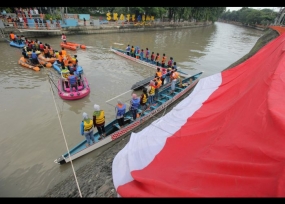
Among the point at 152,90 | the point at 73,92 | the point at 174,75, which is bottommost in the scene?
the point at 73,92

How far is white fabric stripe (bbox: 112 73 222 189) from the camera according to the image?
11.9 feet

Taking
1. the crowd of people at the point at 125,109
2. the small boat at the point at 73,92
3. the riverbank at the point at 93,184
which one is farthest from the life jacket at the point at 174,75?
the riverbank at the point at 93,184

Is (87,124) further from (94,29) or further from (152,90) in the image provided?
(94,29)

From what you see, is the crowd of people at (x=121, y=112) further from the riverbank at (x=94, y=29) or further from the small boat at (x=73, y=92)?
the riverbank at (x=94, y=29)

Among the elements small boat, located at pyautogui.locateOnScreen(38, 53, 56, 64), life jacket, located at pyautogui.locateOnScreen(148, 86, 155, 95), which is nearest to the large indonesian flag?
life jacket, located at pyautogui.locateOnScreen(148, 86, 155, 95)

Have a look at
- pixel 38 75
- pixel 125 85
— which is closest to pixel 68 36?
pixel 38 75

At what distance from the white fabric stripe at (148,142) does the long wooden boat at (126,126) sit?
2.05 m

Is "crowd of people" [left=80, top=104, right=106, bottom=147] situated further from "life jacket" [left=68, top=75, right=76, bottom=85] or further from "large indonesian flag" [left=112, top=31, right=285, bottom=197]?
"life jacket" [left=68, top=75, right=76, bottom=85]

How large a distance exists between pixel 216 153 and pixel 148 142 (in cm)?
178

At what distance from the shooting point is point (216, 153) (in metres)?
3.02

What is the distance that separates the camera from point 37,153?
6.53m

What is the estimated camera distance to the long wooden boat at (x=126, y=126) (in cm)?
622

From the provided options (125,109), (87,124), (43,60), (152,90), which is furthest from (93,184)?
(43,60)
